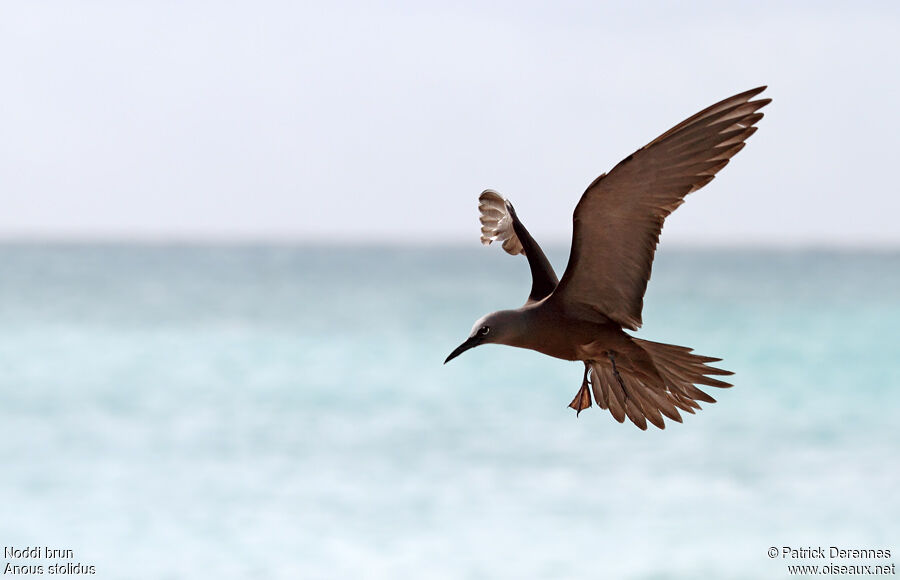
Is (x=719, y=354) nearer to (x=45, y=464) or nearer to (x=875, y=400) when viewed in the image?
(x=875, y=400)

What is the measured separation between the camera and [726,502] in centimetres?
1634

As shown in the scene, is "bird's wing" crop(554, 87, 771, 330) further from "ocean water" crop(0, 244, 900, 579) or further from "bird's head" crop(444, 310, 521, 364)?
"ocean water" crop(0, 244, 900, 579)

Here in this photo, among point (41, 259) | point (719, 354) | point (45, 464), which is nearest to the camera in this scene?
point (45, 464)

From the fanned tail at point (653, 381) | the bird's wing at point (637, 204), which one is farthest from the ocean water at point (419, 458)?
the bird's wing at point (637, 204)

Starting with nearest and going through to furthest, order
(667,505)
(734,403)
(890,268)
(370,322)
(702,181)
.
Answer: (702,181)
(667,505)
(734,403)
(370,322)
(890,268)

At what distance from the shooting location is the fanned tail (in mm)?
4309

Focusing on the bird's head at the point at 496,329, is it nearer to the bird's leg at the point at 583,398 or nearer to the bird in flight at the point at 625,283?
the bird in flight at the point at 625,283

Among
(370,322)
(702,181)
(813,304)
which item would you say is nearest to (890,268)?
(813,304)

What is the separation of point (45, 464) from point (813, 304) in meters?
32.4

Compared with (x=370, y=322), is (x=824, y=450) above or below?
below

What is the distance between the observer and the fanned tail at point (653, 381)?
431 cm

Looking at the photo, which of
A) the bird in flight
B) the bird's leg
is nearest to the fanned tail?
the bird in flight

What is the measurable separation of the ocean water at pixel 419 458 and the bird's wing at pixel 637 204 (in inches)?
396

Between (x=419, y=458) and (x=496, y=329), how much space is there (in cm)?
1475
